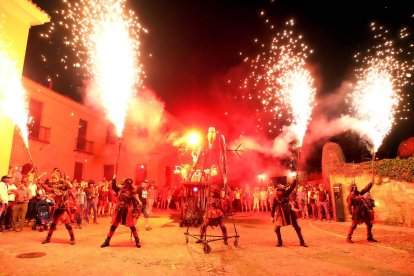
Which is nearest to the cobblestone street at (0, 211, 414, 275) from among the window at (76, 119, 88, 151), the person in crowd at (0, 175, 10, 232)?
the person in crowd at (0, 175, 10, 232)

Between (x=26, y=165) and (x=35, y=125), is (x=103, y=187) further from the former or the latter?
(x=35, y=125)

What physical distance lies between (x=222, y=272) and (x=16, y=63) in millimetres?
13994

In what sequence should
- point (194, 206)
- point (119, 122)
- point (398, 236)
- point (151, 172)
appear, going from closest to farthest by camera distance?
point (119, 122) < point (398, 236) < point (194, 206) < point (151, 172)

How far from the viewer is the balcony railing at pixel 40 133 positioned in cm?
2208

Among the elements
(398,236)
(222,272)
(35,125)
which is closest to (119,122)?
(222,272)

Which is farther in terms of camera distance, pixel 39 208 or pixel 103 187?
pixel 103 187

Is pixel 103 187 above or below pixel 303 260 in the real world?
above

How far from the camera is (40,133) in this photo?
22.5 meters

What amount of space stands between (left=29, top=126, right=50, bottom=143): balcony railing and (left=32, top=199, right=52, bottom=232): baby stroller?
1171 centimetres

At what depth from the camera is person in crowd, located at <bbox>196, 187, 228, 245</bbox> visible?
849 cm

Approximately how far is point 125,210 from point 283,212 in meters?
4.73

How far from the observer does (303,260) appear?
6.93 metres

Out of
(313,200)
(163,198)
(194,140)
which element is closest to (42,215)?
(194,140)

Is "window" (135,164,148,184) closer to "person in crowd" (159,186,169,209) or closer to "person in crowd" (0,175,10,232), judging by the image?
"person in crowd" (159,186,169,209)
